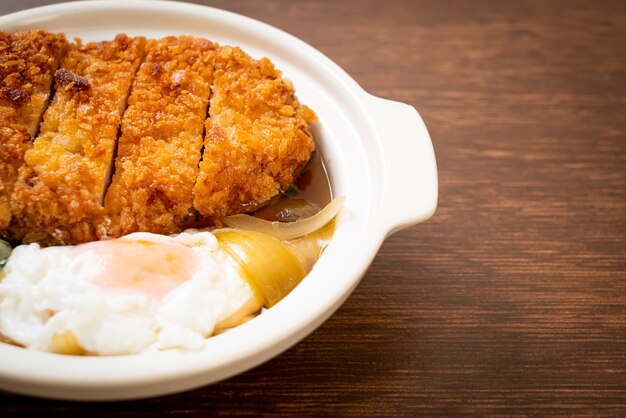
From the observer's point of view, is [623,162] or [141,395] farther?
[623,162]

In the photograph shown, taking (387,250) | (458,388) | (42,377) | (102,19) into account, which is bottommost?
(458,388)

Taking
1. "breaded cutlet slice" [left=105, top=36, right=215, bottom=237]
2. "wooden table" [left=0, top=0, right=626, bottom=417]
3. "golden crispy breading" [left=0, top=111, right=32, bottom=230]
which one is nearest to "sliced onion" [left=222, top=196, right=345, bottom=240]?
"breaded cutlet slice" [left=105, top=36, right=215, bottom=237]

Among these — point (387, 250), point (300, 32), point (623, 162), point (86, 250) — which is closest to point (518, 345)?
point (387, 250)

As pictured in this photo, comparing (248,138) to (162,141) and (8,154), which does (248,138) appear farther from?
(8,154)

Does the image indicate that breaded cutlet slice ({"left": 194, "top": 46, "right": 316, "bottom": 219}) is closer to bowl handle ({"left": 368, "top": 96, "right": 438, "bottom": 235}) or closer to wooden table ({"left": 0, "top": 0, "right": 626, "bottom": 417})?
bowl handle ({"left": 368, "top": 96, "right": 438, "bottom": 235})

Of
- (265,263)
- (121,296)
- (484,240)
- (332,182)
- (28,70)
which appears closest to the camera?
(121,296)

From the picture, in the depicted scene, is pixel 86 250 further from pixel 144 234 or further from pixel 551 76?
pixel 551 76

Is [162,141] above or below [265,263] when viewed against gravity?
above

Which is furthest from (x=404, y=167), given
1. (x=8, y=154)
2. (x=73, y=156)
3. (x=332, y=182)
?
(x=8, y=154)
